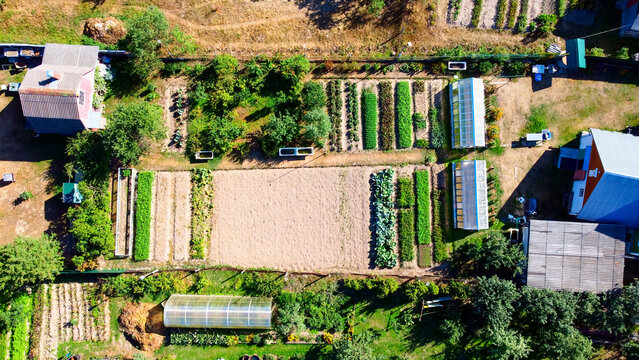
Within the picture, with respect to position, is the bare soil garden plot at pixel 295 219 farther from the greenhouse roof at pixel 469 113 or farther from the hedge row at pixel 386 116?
the greenhouse roof at pixel 469 113

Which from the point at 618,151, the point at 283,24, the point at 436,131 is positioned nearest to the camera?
the point at 618,151

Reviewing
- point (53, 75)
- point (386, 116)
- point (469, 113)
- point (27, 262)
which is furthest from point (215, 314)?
point (469, 113)

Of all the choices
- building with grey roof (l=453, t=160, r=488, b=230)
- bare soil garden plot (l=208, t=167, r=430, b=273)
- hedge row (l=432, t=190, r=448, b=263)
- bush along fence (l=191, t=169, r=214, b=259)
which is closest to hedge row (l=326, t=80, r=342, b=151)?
bare soil garden plot (l=208, t=167, r=430, b=273)

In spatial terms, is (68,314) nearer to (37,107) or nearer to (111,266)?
(111,266)

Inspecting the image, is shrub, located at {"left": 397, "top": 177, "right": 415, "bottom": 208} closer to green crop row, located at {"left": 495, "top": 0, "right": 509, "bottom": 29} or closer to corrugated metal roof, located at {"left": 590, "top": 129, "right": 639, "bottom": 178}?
corrugated metal roof, located at {"left": 590, "top": 129, "right": 639, "bottom": 178}

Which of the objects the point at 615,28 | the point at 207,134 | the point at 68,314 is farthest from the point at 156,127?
the point at 615,28

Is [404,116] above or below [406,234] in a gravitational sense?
above

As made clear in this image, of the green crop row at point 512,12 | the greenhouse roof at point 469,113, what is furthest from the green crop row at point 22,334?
the green crop row at point 512,12

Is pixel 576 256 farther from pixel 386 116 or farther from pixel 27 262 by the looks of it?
pixel 27 262
